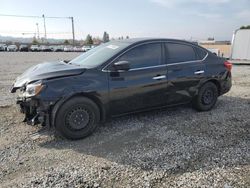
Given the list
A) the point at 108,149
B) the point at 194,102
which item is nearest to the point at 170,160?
the point at 108,149

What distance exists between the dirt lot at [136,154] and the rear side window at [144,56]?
1142mm

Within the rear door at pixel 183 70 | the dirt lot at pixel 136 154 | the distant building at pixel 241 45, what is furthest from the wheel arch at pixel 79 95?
the distant building at pixel 241 45

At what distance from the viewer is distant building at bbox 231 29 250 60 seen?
57.4ft

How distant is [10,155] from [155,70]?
2.89m

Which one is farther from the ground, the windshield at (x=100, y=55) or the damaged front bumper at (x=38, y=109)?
the windshield at (x=100, y=55)

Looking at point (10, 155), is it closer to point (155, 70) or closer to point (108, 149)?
point (108, 149)

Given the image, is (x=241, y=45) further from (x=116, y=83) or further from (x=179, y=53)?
(x=116, y=83)

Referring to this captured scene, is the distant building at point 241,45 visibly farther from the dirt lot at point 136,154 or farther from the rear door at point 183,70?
the dirt lot at point 136,154

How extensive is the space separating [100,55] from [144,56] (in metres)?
0.83

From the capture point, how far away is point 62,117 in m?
4.30

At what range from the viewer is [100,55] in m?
5.11

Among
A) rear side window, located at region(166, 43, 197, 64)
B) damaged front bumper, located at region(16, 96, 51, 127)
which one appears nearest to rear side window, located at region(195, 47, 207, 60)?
rear side window, located at region(166, 43, 197, 64)

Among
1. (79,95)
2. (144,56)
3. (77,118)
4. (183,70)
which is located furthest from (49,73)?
(183,70)

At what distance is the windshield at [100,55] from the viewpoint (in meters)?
4.85
